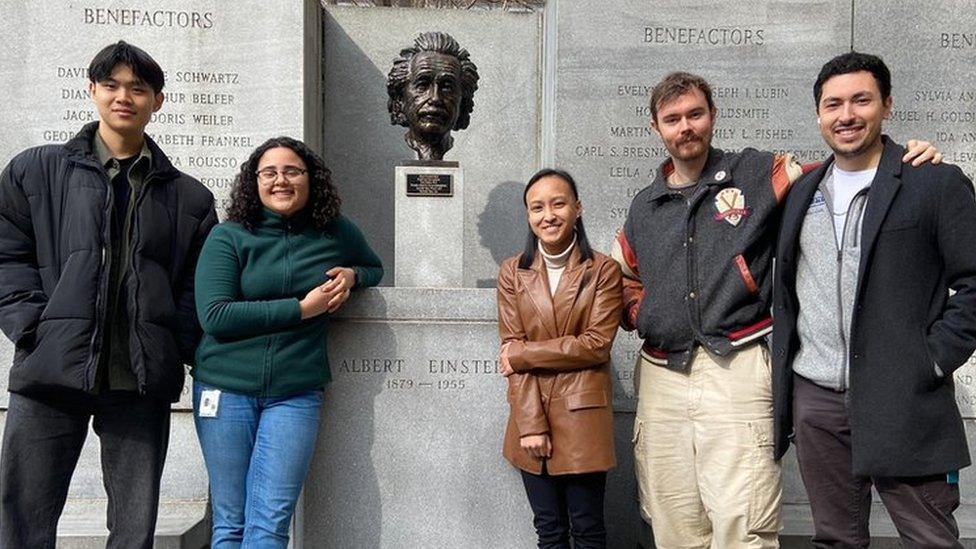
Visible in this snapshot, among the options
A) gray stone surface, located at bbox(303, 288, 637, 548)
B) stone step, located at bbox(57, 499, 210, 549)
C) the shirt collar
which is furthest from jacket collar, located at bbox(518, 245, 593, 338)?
stone step, located at bbox(57, 499, 210, 549)

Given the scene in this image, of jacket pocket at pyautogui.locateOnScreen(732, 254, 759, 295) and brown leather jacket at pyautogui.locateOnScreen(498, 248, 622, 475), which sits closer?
jacket pocket at pyautogui.locateOnScreen(732, 254, 759, 295)

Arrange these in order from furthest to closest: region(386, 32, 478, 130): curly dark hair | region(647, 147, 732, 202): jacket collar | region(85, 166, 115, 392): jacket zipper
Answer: region(386, 32, 478, 130): curly dark hair
region(647, 147, 732, 202): jacket collar
region(85, 166, 115, 392): jacket zipper

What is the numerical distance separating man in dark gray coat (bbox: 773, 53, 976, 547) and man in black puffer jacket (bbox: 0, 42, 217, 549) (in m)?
2.35

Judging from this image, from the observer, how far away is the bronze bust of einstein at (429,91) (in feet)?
14.6

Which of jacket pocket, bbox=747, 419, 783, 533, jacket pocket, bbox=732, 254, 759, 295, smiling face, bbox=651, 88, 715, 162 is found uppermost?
smiling face, bbox=651, 88, 715, 162

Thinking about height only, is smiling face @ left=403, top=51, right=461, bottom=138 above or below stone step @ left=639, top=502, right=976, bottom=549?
above

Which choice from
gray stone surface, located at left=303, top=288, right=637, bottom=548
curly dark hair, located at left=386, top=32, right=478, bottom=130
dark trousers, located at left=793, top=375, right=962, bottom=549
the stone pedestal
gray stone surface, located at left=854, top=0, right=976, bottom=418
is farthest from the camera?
gray stone surface, located at left=854, top=0, right=976, bottom=418

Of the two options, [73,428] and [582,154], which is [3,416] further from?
[582,154]

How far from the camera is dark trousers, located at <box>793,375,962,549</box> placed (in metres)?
2.88

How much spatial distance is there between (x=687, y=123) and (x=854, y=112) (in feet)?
1.90

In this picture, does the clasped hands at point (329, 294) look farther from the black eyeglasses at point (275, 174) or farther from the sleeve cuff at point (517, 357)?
the sleeve cuff at point (517, 357)

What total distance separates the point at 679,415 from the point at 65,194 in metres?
2.48

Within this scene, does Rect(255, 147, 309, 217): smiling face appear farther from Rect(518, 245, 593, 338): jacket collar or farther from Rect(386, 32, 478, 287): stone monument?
Rect(518, 245, 593, 338): jacket collar

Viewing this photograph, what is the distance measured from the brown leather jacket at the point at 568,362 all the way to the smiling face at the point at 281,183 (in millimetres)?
1002
